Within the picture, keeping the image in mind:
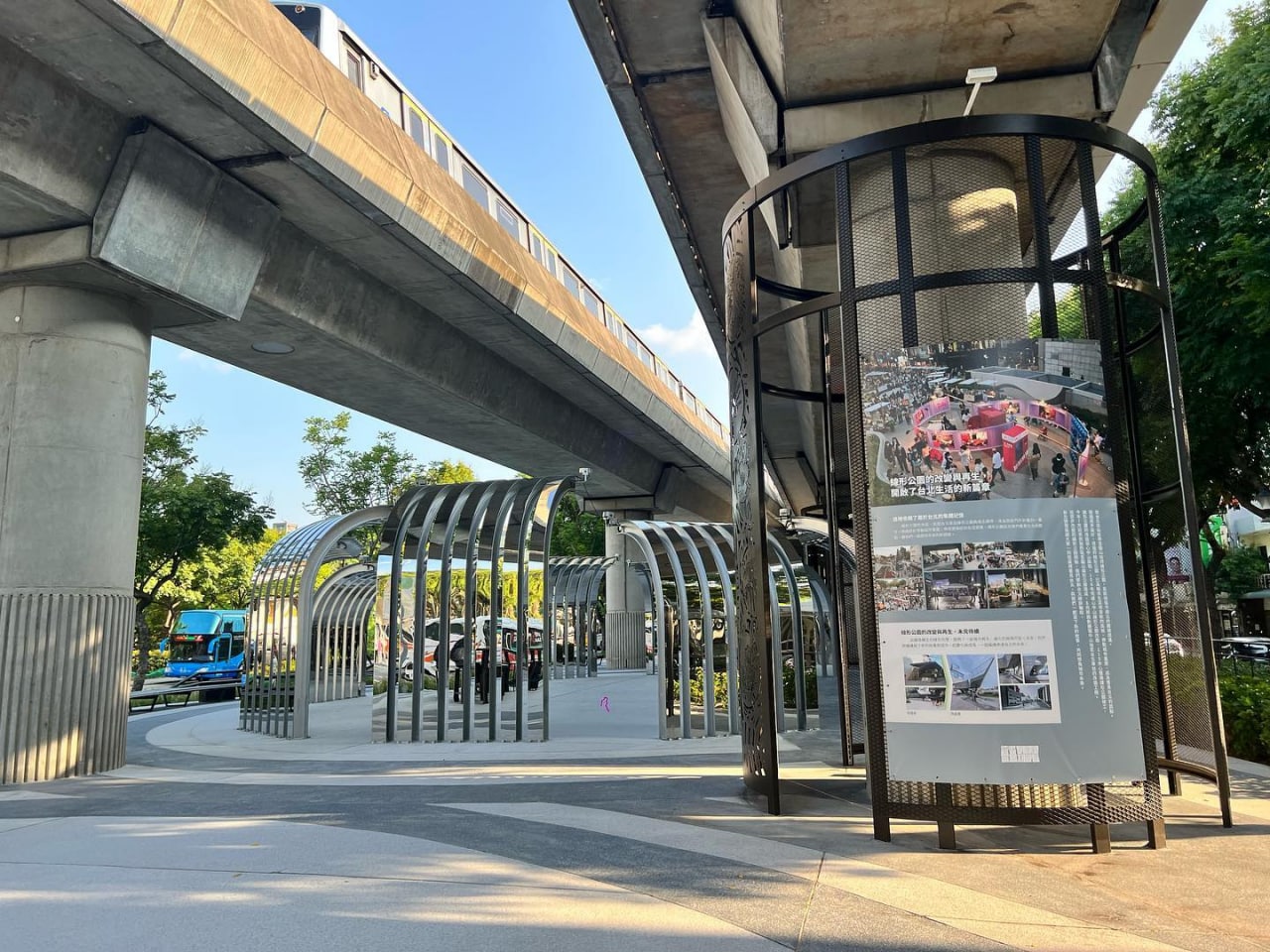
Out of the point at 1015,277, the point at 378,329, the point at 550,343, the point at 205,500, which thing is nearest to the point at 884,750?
the point at 1015,277

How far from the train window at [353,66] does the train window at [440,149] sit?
1874mm

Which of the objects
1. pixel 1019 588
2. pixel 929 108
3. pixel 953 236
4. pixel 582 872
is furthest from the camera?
pixel 929 108

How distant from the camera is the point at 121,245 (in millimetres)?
9547

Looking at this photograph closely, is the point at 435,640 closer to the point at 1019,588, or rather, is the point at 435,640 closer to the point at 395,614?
the point at 395,614

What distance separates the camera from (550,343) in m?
16.9

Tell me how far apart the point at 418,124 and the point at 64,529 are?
8472mm

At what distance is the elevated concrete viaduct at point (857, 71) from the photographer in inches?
284

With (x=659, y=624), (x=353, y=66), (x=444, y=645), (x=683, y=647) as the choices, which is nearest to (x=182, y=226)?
(x=353, y=66)

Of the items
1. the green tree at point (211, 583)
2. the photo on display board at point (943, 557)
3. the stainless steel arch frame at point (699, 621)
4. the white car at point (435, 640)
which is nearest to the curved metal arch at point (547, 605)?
the white car at point (435, 640)

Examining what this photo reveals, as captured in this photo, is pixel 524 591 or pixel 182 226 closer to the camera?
pixel 182 226

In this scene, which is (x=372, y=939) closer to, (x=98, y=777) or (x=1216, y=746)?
(x=1216, y=746)

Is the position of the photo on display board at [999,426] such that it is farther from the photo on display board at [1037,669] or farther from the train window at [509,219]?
the train window at [509,219]

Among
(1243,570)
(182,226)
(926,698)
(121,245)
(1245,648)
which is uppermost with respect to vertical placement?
(182,226)

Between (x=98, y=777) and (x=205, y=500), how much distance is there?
57.5 ft
